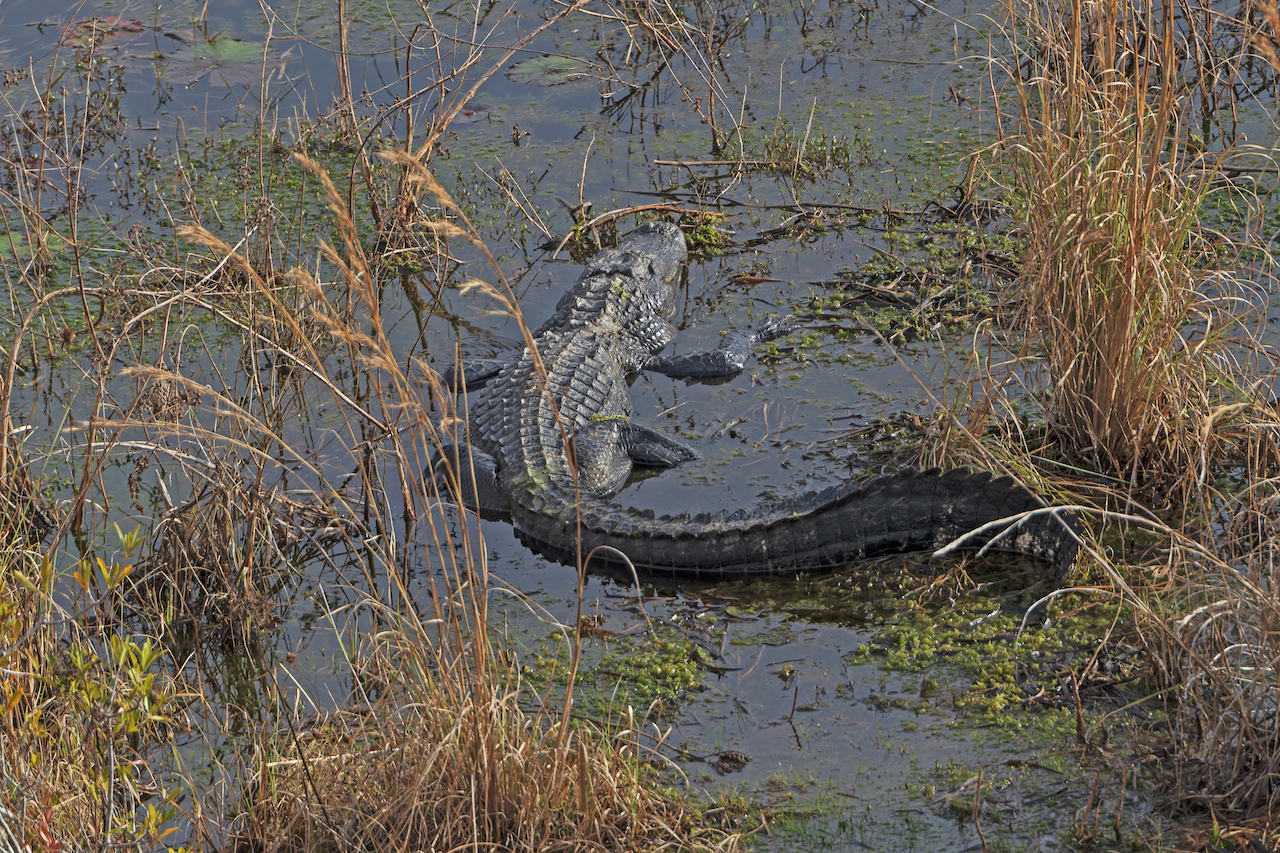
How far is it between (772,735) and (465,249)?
4.27 meters

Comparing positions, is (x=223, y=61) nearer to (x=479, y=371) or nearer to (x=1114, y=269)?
(x=479, y=371)

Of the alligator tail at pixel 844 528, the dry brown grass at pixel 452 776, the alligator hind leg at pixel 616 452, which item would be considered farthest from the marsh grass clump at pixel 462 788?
the alligator hind leg at pixel 616 452

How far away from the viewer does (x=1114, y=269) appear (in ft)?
13.1

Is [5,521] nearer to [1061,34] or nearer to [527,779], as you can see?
[527,779]

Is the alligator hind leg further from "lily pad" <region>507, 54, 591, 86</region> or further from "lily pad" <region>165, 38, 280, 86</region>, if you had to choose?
"lily pad" <region>165, 38, 280, 86</region>

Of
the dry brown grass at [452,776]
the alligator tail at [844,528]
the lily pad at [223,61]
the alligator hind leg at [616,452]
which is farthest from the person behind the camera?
the lily pad at [223,61]

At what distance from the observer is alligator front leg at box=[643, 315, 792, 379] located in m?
5.84

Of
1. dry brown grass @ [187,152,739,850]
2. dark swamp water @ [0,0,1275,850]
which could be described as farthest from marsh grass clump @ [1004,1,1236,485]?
dry brown grass @ [187,152,739,850]

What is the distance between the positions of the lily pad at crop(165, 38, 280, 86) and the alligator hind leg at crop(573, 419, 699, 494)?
4595mm

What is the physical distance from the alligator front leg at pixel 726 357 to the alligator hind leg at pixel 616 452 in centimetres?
65

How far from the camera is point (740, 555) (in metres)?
4.33

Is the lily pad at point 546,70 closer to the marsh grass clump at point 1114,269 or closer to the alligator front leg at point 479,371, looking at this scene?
the alligator front leg at point 479,371

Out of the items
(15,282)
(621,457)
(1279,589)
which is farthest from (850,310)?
(15,282)

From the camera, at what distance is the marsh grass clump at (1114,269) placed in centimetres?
392
